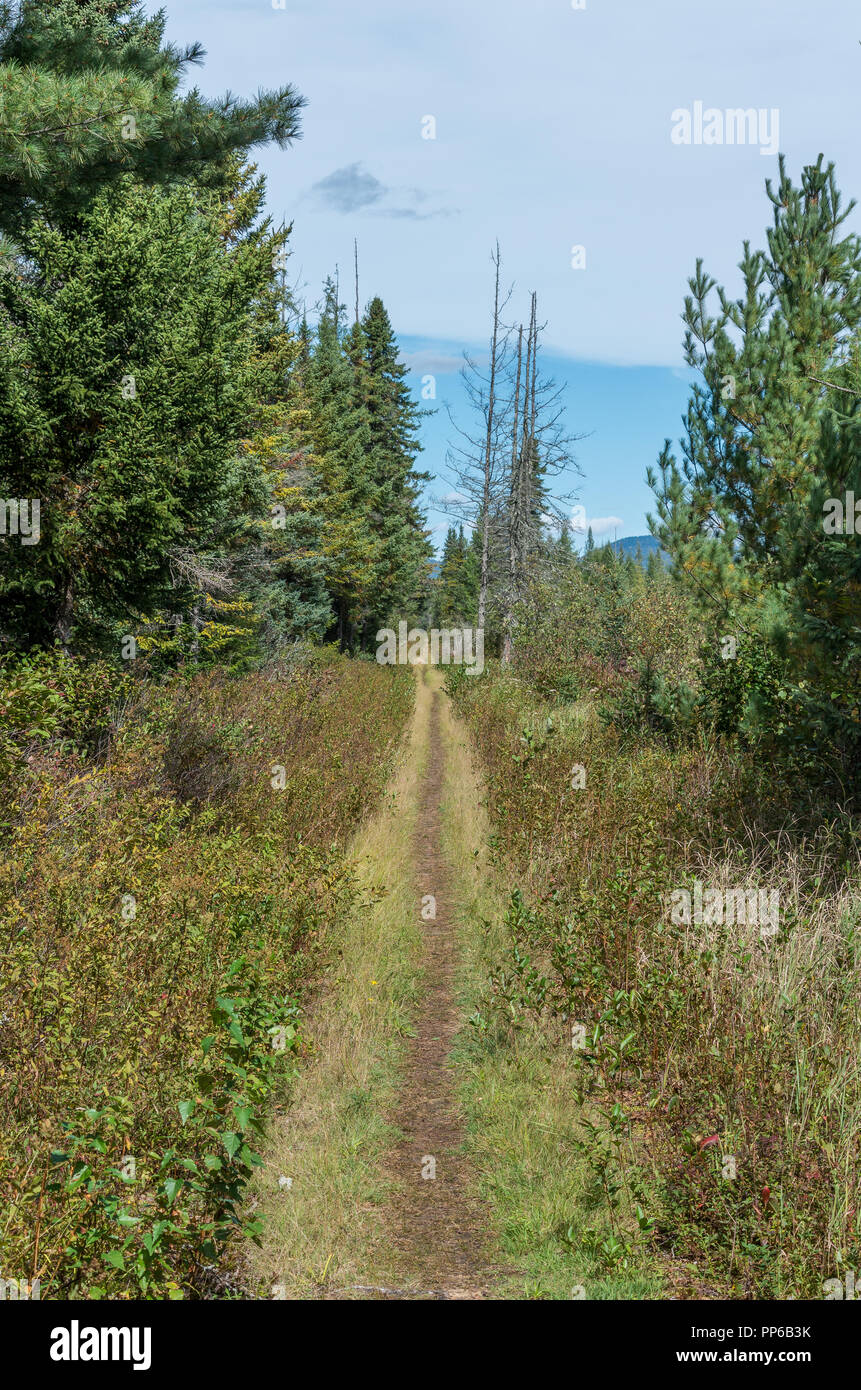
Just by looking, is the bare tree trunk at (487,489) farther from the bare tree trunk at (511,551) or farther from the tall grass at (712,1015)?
the tall grass at (712,1015)

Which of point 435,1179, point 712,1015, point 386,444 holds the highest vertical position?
A: point 386,444

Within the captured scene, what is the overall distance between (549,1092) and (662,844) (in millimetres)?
3518

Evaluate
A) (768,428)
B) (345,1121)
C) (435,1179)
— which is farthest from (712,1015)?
(768,428)

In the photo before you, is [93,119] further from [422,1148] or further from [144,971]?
[422,1148]

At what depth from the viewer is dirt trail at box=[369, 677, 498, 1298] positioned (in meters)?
3.86

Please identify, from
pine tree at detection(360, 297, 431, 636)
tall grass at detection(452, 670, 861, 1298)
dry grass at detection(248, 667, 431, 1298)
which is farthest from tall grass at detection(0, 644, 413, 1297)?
pine tree at detection(360, 297, 431, 636)

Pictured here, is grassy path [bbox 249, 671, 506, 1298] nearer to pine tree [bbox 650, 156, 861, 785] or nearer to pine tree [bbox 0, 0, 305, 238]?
pine tree [bbox 650, 156, 861, 785]

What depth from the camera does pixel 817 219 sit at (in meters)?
8.88

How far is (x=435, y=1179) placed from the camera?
466cm

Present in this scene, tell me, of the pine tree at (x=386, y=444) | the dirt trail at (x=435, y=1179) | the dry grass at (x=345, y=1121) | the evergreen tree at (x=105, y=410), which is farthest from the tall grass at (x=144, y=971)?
the pine tree at (x=386, y=444)

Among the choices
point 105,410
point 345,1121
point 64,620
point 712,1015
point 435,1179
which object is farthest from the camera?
point 64,620
